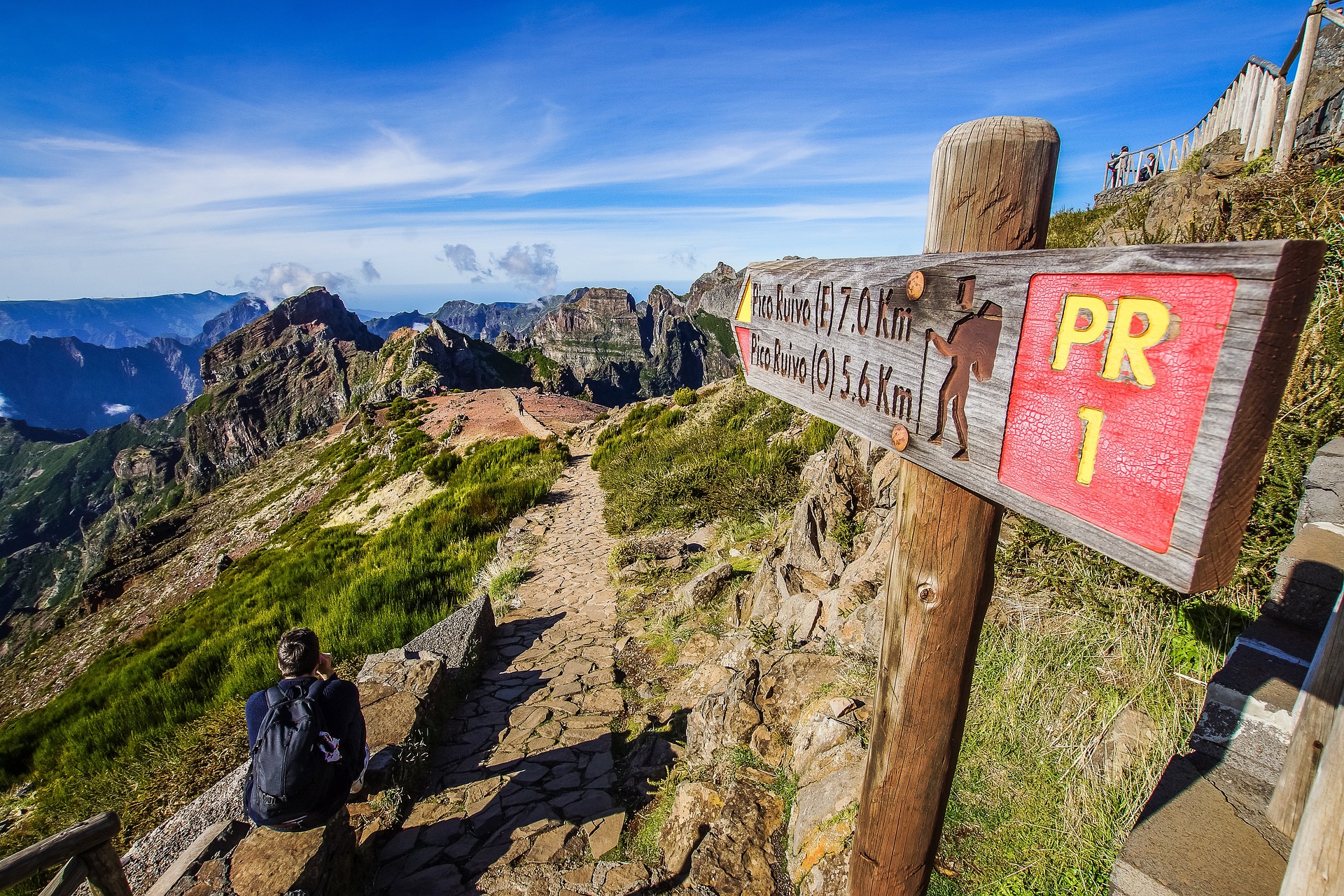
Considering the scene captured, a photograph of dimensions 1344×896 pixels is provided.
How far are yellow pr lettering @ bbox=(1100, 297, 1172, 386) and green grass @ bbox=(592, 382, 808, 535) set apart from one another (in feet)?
22.0

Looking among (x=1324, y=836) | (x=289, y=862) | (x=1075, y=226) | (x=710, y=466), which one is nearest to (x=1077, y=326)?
(x=1324, y=836)

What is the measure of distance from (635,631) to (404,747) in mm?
2513

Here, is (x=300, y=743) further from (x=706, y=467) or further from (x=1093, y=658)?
(x=706, y=467)

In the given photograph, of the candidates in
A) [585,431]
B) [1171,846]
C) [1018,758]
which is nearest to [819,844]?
[1018,758]

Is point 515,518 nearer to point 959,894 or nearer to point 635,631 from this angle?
point 635,631

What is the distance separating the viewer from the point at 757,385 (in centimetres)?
213

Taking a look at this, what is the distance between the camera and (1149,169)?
12891 millimetres

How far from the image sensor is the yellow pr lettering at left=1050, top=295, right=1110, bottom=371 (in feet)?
3.02

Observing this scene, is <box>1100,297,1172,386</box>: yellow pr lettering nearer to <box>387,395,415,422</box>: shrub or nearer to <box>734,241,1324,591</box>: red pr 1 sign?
<box>734,241,1324,591</box>: red pr 1 sign

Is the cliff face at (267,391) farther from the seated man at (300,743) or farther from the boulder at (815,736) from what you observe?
the boulder at (815,736)

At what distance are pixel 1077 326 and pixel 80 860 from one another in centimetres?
409

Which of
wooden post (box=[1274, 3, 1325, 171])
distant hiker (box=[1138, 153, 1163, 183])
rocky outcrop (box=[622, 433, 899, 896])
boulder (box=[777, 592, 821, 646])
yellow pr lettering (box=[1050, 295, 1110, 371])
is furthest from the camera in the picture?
distant hiker (box=[1138, 153, 1163, 183])

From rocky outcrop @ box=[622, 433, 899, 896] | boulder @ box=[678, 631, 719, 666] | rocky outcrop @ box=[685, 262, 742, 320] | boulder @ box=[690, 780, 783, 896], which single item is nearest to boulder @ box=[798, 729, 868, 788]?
rocky outcrop @ box=[622, 433, 899, 896]

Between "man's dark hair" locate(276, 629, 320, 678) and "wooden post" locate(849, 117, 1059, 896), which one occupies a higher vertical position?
"wooden post" locate(849, 117, 1059, 896)
